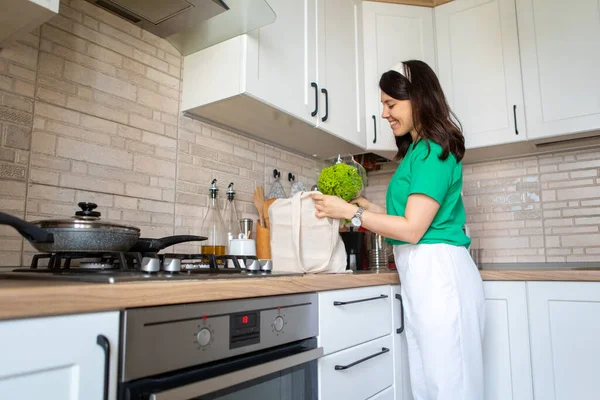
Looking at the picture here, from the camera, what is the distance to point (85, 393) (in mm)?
623

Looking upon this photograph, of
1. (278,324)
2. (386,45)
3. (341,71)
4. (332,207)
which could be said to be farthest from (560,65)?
(278,324)

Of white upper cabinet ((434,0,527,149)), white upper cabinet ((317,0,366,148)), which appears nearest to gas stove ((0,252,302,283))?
white upper cabinet ((317,0,366,148))

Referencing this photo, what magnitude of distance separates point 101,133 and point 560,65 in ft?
6.66

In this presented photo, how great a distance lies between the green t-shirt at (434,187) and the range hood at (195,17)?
0.67 m

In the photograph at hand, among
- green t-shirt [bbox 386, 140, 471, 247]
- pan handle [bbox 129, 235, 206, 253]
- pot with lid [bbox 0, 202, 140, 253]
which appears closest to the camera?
pot with lid [bbox 0, 202, 140, 253]

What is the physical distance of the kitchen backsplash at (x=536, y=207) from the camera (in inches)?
86.0

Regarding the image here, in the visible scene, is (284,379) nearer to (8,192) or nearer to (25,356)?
(25,356)

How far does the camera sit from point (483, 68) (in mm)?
2258

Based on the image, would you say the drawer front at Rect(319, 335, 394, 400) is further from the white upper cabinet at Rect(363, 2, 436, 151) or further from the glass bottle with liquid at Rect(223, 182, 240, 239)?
the white upper cabinet at Rect(363, 2, 436, 151)

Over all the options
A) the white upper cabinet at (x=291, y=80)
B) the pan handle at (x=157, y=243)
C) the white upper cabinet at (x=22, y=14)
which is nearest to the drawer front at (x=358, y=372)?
the pan handle at (x=157, y=243)

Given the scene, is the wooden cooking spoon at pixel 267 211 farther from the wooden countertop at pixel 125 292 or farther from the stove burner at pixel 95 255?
the stove burner at pixel 95 255

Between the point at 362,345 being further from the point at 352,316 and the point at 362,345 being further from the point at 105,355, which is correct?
the point at 105,355

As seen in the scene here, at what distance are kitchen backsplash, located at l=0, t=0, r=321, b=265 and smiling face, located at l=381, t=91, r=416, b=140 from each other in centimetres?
69

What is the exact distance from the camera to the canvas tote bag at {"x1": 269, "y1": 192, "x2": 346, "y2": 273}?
1.51 m
